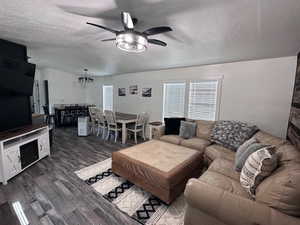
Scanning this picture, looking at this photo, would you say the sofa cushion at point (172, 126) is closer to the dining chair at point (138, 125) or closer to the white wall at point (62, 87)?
the dining chair at point (138, 125)

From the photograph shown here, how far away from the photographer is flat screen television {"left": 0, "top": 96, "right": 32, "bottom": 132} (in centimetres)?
272

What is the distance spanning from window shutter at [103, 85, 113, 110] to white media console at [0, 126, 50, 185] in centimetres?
365

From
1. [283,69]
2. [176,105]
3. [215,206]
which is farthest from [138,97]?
[215,206]

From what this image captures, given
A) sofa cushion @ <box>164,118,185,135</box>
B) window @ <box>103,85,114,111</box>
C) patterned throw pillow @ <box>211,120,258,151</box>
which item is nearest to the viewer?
patterned throw pillow @ <box>211,120,258,151</box>

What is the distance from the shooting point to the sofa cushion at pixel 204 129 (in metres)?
3.24

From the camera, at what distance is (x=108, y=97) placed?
6.76 meters

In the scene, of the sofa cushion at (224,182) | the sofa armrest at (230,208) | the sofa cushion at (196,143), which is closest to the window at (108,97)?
the sofa cushion at (196,143)

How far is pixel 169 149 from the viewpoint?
2629 millimetres

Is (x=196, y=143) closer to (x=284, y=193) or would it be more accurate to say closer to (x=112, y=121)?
(x=284, y=193)

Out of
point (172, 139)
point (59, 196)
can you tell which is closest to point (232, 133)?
point (172, 139)

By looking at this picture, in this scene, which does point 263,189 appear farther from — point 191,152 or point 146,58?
point 146,58

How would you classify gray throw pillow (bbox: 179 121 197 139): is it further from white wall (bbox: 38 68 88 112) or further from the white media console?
white wall (bbox: 38 68 88 112)

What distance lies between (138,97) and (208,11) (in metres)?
3.78

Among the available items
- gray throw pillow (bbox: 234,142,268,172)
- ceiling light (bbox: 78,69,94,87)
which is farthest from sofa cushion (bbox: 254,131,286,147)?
ceiling light (bbox: 78,69,94,87)
